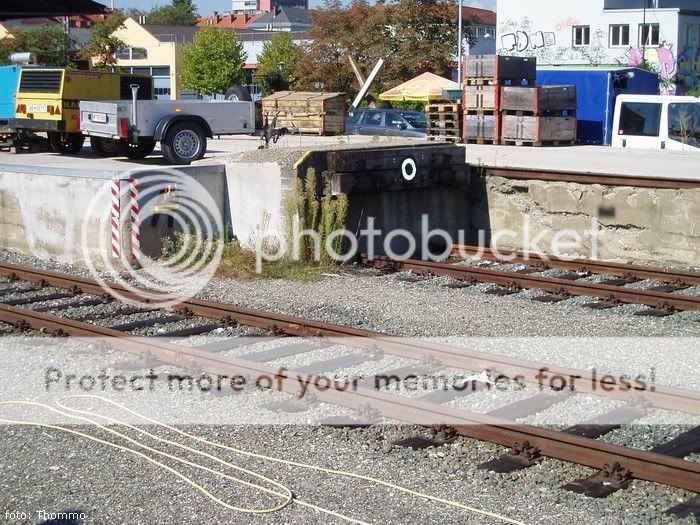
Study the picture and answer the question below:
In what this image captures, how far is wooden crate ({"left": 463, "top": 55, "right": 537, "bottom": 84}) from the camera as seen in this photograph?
83.0 ft

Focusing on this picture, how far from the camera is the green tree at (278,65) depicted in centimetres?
5794

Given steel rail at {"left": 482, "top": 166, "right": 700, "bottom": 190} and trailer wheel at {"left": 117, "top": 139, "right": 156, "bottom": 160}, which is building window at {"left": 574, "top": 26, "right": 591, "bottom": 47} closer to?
trailer wheel at {"left": 117, "top": 139, "right": 156, "bottom": 160}

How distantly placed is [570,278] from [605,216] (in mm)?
1770

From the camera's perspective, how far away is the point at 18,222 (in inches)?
558

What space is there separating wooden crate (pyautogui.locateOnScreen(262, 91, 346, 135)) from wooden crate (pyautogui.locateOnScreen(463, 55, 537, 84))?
5524 mm

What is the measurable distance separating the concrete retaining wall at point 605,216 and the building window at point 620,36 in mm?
39023

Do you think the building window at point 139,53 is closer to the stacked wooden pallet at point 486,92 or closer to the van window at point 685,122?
the stacked wooden pallet at point 486,92

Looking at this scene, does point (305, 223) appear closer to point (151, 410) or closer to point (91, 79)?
point (151, 410)

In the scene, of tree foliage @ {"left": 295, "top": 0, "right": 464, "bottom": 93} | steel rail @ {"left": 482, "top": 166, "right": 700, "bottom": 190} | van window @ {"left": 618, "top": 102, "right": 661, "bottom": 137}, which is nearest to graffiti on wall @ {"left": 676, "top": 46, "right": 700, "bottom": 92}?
tree foliage @ {"left": 295, "top": 0, "right": 464, "bottom": 93}

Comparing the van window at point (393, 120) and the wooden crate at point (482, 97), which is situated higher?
the wooden crate at point (482, 97)

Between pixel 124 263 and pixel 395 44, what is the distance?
151 ft

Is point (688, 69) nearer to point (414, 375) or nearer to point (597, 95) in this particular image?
point (597, 95)

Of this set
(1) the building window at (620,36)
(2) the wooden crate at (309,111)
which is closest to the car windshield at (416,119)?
(2) the wooden crate at (309,111)

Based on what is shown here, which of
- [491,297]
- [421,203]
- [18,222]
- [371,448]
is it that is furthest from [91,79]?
[371,448]
